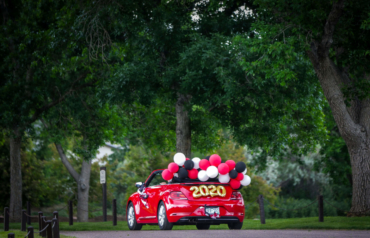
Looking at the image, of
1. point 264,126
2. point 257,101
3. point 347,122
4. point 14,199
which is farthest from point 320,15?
point 14,199

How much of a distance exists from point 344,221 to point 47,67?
576 inches

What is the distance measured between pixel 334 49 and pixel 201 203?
776 centimetres

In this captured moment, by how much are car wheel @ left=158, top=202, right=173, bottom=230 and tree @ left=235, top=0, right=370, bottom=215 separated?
516cm

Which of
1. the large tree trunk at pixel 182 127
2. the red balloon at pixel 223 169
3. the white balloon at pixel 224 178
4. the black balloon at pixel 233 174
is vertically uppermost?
the large tree trunk at pixel 182 127

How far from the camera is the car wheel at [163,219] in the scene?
11719 millimetres

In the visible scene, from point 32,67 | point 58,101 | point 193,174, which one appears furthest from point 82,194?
point 193,174

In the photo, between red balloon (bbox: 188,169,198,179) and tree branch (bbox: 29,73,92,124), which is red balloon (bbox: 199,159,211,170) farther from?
tree branch (bbox: 29,73,92,124)

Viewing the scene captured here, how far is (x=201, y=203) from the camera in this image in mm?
11484

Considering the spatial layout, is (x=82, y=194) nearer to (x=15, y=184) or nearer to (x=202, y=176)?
(x=15, y=184)

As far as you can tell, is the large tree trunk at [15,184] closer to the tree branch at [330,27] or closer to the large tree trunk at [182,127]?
the large tree trunk at [182,127]

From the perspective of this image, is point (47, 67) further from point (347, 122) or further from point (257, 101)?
point (347, 122)

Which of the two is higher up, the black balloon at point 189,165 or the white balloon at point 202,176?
the black balloon at point 189,165

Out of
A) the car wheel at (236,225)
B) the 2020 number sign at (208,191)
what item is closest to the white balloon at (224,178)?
the 2020 number sign at (208,191)

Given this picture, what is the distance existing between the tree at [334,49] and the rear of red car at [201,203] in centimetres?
410
